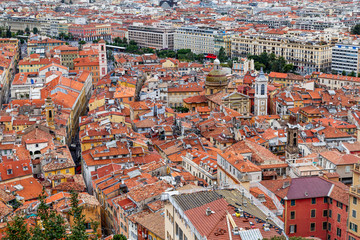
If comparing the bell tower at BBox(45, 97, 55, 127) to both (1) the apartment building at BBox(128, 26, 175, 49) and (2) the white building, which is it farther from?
(1) the apartment building at BBox(128, 26, 175, 49)

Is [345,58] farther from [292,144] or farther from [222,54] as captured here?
[292,144]

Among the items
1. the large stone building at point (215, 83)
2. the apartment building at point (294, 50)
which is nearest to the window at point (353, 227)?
the large stone building at point (215, 83)

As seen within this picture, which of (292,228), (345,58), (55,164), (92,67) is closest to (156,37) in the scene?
(92,67)

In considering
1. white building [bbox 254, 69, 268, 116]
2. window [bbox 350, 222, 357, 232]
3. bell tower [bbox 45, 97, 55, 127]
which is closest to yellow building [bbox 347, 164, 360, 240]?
window [bbox 350, 222, 357, 232]

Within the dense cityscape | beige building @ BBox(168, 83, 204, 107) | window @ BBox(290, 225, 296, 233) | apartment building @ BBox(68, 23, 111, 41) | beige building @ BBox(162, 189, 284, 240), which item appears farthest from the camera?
apartment building @ BBox(68, 23, 111, 41)

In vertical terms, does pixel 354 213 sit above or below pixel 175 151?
above

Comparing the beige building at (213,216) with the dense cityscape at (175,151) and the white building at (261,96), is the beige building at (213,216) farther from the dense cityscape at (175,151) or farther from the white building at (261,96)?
the white building at (261,96)

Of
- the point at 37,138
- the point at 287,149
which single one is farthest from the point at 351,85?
the point at 37,138
